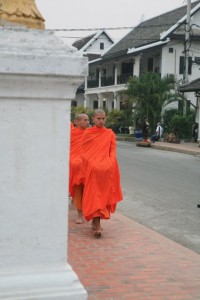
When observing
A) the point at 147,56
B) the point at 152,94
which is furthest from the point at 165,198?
the point at 147,56

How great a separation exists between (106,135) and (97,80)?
40336mm

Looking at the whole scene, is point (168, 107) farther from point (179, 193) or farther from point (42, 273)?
point (42, 273)

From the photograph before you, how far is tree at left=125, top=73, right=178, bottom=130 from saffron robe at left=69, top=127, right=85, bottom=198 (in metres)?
20.8

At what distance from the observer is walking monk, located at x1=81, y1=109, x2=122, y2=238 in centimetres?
618

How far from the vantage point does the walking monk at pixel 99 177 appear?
20.3 feet

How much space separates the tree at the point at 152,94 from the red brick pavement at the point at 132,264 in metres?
22.2

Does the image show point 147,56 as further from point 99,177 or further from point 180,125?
point 99,177

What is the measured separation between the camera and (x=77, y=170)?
23.7ft

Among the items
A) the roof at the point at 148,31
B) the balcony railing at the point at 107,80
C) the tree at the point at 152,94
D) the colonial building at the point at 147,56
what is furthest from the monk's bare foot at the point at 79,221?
the balcony railing at the point at 107,80

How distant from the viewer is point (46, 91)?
2539 millimetres

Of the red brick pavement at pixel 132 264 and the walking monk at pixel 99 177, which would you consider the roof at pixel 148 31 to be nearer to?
the walking monk at pixel 99 177

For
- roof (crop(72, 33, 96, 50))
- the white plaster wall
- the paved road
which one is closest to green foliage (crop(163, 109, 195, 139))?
the paved road

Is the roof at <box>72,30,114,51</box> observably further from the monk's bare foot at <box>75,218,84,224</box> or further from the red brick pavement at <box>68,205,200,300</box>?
the red brick pavement at <box>68,205,200,300</box>

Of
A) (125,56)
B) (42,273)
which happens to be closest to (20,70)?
(42,273)
